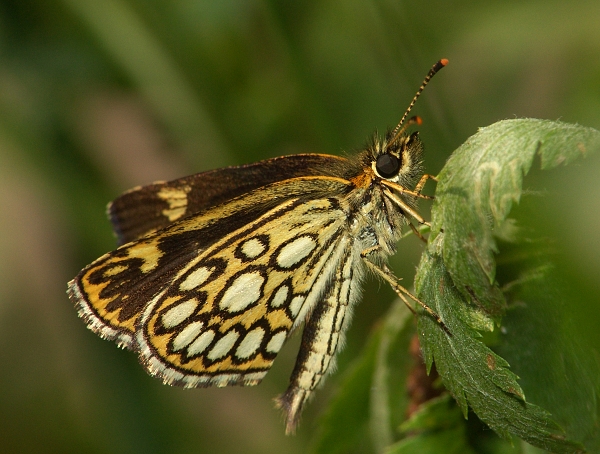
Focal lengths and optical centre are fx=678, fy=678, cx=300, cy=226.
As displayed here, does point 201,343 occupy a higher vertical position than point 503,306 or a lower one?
higher

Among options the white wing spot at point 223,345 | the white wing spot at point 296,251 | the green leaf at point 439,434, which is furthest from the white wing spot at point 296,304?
the green leaf at point 439,434

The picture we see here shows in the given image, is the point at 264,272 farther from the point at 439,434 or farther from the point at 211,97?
the point at 211,97

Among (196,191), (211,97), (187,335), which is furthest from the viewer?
(211,97)

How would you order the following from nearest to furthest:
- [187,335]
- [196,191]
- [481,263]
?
[481,263] < [187,335] < [196,191]

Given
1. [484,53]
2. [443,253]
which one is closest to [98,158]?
[484,53]

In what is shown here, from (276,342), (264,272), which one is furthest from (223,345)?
(264,272)

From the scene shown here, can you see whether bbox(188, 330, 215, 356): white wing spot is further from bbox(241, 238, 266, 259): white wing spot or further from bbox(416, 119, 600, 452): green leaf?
bbox(416, 119, 600, 452): green leaf

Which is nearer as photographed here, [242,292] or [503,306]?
[503,306]
